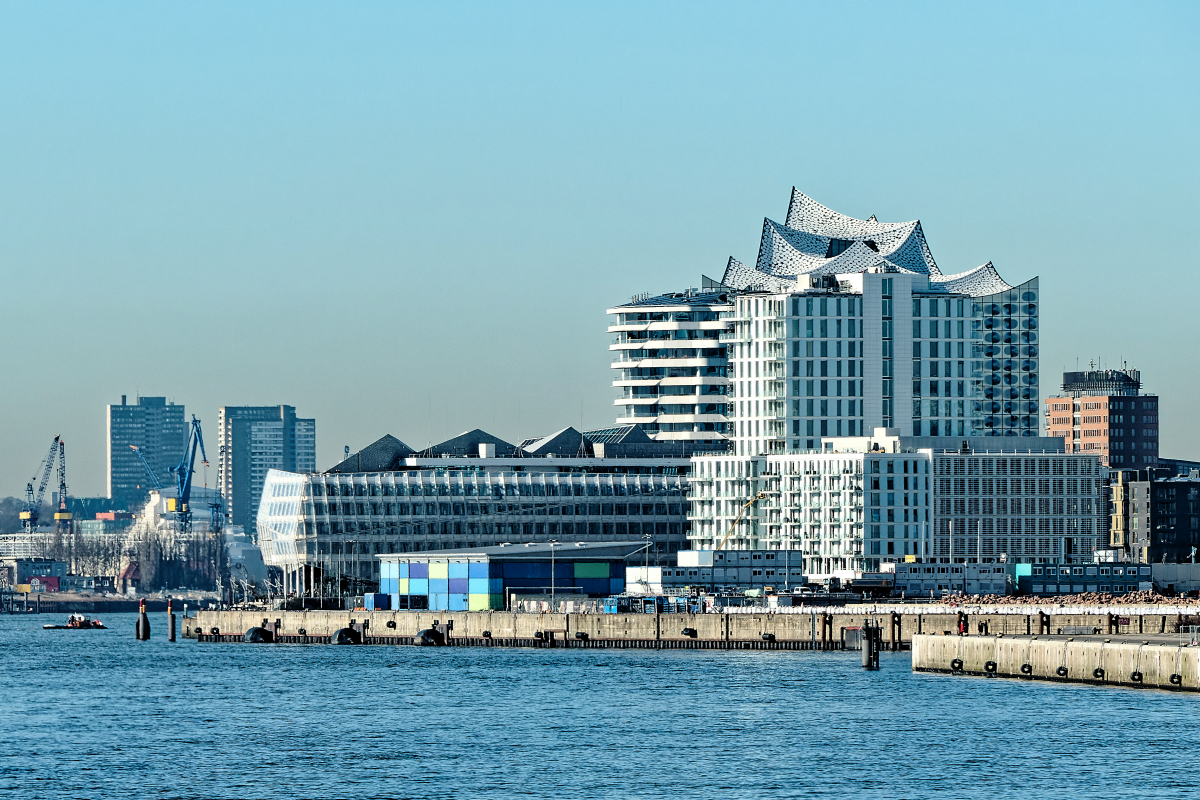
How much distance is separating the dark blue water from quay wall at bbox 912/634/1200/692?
58.4 inches

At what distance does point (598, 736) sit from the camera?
106 m

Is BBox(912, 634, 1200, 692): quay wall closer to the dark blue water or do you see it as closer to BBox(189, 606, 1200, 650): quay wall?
the dark blue water

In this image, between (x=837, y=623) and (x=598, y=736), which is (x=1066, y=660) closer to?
(x=598, y=736)

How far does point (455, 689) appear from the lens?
138 m

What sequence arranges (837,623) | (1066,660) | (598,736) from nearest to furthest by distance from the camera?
(598,736) → (1066,660) → (837,623)

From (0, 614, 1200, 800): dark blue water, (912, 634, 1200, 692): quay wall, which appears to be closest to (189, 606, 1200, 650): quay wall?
(0, 614, 1200, 800): dark blue water

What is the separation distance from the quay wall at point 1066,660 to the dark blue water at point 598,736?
1483mm

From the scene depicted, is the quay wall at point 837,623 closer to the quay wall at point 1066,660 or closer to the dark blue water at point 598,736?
the dark blue water at point 598,736

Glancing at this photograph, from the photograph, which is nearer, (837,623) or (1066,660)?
(1066,660)

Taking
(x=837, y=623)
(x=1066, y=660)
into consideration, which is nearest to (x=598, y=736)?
(x=1066, y=660)

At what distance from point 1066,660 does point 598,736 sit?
33.5 meters

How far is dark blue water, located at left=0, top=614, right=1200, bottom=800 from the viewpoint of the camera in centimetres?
8838

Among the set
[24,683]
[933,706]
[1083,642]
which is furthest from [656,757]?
[24,683]

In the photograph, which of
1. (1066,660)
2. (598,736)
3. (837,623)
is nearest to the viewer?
(598,736)
